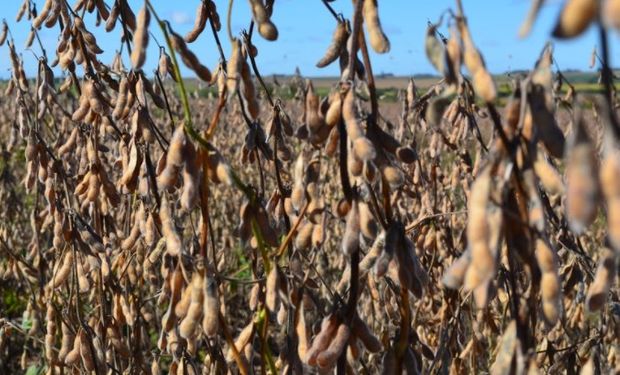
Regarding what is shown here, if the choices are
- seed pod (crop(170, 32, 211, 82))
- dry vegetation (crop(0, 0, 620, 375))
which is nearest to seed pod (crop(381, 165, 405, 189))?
dry vegetation (crop(0, 0, 620, 375))

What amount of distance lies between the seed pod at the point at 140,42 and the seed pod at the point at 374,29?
36 cm

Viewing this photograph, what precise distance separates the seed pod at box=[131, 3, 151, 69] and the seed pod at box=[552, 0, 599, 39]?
0.78 m

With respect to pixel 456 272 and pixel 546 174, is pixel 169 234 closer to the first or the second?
pixel 456 272

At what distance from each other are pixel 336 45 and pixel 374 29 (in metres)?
0.08

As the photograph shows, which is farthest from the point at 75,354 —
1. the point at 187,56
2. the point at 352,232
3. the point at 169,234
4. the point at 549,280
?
A: the point at 549,280

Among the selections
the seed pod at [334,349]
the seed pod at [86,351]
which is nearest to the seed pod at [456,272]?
the seed pod at [334,349]

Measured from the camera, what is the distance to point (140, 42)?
1306 millimetres

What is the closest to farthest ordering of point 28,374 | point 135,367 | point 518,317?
point 518,317, point 135,367, point 28,374

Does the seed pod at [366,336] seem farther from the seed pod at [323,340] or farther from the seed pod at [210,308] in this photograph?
the seed pod at [210,308]

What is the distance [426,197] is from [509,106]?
2.04m

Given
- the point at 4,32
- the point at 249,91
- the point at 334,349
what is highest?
the point at 4,32

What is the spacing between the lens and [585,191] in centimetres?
75

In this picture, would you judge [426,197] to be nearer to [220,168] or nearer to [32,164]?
[32,164]

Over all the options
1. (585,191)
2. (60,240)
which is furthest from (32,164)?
(585,191)
